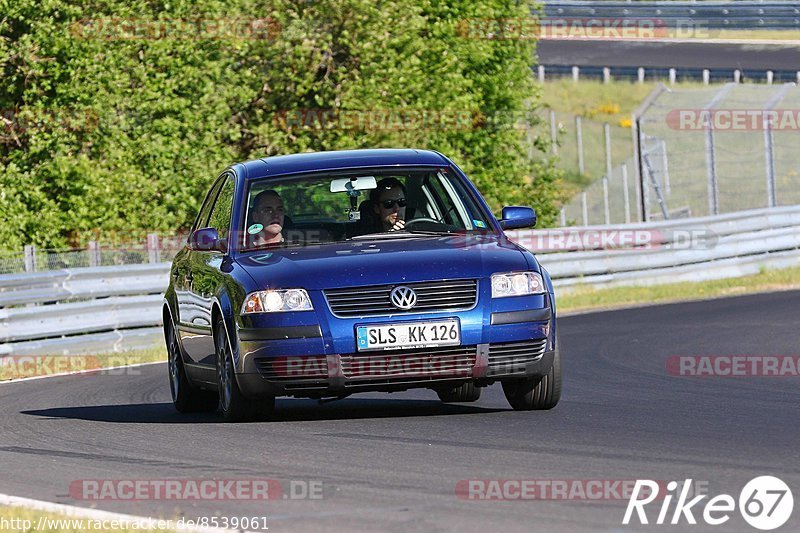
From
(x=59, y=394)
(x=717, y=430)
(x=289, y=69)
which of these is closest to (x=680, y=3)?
(x=289, y=69)

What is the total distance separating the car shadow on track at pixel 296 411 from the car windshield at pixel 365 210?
108 cm

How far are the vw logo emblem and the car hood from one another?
0.05 metres

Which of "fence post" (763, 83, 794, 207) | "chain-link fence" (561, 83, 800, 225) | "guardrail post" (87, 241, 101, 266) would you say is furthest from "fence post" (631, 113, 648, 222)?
"guardrail post" (87, 241, 101, 266)

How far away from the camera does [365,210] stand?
10.8 metres

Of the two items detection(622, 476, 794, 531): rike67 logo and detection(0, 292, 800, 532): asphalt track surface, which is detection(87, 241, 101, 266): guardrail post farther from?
detection(622, 476, 794, 531): rike67 logo

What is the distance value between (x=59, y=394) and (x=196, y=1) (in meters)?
14.8

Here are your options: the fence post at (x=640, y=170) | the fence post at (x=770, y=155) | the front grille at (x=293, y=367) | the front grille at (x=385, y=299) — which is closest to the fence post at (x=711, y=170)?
the fence post at (x=770, y=155)

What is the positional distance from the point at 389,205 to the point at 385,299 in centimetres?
146

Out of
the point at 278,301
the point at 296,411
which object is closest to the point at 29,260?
the point at 296,411

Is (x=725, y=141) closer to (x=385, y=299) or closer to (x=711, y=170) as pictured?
(x=711, y=170)

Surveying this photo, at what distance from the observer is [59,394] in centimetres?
1384

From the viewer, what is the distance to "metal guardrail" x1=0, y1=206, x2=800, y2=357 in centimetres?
1788

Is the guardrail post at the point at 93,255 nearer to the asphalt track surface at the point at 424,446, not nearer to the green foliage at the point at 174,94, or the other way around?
the green foliage at the point at 174,94

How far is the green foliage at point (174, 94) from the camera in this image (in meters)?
26.3
